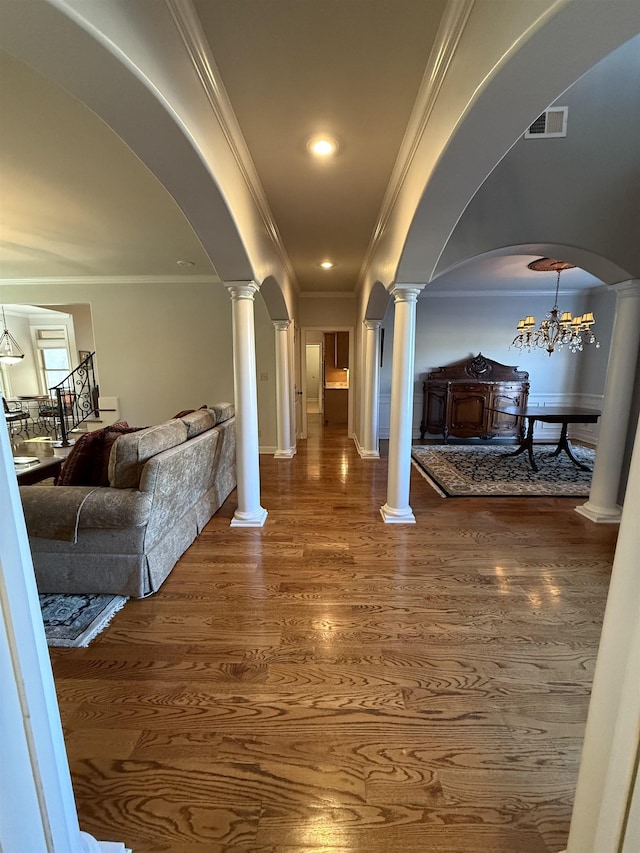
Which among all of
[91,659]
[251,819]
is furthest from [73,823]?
[91,659]

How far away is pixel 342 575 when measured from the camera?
2252 millimetres

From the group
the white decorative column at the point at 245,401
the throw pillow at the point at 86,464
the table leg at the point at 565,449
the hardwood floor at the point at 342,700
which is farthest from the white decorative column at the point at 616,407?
the throw pillow at the point at 86,464

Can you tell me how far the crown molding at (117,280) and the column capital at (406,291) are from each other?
10.4ft

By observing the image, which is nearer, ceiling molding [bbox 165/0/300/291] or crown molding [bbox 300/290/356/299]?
ceiling molding [bbox 165/0/300/291]

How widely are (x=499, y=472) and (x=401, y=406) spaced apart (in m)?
2.30

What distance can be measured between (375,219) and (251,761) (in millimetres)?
3732

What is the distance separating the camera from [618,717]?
68 centimetres

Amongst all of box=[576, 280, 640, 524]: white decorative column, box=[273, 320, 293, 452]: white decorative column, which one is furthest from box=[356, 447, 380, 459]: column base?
box=[576, 280, 640, 524]: white decorative column

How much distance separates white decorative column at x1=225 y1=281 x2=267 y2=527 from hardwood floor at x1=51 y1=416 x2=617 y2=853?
1.76ft

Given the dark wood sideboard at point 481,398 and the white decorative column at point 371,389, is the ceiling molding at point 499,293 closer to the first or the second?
the dark wood sideboard at point 481,398

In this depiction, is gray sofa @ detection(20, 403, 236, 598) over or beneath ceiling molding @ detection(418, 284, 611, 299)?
beneath

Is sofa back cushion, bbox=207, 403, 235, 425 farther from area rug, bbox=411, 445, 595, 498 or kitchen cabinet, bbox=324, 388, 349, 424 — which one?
kitchen cabinet, bbox=324, 388, 349, 424

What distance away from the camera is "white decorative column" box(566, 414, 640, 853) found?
63 cm

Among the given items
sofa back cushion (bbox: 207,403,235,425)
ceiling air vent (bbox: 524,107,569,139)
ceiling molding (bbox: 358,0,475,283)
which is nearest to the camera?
ceiling molding (bbox: 358,0,475,283)
